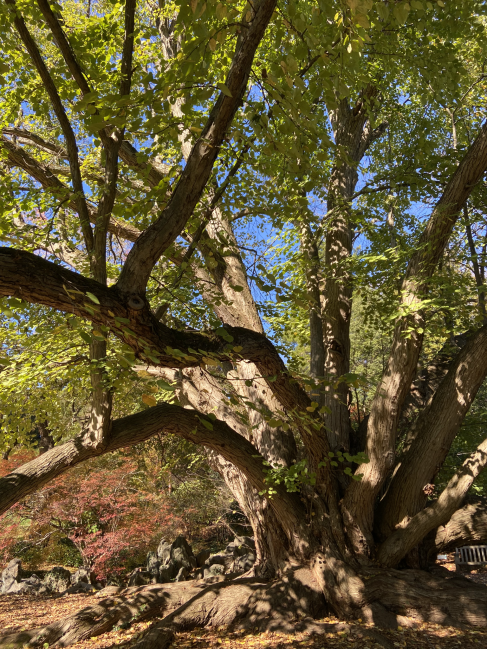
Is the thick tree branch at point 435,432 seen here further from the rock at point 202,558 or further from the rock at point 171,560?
the rock at point 202,558

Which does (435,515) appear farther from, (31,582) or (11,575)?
(11,575)

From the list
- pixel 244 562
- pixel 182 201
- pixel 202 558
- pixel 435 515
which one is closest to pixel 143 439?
pixel 182 201

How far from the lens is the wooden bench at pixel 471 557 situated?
31.3 ft

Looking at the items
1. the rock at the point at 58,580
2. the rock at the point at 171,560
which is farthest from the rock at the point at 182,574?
the rock at the point at 58,580

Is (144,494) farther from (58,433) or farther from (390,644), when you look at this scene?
(390,644)

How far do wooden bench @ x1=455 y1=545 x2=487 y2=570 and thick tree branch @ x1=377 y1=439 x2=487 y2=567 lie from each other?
5.81 m

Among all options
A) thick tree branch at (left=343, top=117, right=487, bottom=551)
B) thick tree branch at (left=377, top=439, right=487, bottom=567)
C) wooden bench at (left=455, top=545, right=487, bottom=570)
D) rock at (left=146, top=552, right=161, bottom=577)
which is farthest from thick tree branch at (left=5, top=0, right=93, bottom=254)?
wooden bench at (left=455, top=545, right=487, bottom=570)

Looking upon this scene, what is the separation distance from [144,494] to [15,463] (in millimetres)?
3036

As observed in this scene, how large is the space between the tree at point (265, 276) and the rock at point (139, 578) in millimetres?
4594

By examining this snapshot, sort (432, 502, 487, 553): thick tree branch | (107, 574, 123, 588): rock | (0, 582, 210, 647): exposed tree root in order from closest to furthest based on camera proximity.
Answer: (432, 502, 487, 553): thick tree branch, (0, 582, 210, 647): exposed tree root, (107, 574, 123, 588): rock

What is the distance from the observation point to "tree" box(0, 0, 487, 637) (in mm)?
2848

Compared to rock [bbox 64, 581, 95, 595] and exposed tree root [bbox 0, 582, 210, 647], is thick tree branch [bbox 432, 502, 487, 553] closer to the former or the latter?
exposed tree root [bbox 0, 582, 210, 647]

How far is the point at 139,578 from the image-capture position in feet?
30.0

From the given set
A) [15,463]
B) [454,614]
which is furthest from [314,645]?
[15,463]
